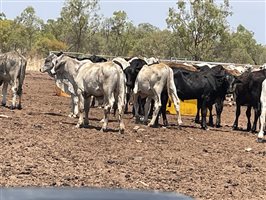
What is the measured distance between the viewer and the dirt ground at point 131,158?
8.04 meters

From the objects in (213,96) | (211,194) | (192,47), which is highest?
(192,47)

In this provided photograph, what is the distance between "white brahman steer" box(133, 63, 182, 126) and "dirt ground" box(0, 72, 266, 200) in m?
0.90

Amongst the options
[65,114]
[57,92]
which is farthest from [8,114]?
[57,92]

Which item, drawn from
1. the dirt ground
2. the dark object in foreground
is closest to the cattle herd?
the dirt ground

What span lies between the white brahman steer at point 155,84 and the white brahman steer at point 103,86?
1.97m

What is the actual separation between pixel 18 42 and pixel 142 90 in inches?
1666

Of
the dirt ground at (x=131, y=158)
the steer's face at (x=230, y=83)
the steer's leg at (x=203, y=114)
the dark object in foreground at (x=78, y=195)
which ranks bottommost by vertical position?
the dirt ground at (x=131, y=158)

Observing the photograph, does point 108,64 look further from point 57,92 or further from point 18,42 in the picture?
point 18,42

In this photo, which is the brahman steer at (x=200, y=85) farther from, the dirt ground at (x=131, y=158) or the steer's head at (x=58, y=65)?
the steer's head at (x=58, y=65)

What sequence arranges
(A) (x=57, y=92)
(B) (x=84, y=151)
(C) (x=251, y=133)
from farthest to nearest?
(A) (x=57, y=92) < (C) (x=251, y=133) < (B) (x=84, y=151)

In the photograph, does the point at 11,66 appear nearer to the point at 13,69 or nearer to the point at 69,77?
the point at 13,69

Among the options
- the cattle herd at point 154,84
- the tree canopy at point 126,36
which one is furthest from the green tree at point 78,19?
the cattle herd at point 154,84

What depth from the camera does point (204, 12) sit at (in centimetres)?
3991

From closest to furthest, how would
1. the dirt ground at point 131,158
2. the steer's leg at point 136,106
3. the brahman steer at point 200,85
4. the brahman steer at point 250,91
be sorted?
the dirt ground at point 131,158
the steer's leg at point 136,106
the brahman steer at point 250,91
the brahman steer at point 200,85
